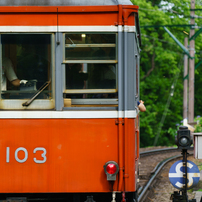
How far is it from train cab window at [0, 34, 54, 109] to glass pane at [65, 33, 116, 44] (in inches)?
9.0

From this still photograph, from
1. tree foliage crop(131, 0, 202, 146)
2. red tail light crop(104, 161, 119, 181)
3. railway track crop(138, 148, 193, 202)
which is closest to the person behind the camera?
red tail light crop(104, 161, 119, 181)

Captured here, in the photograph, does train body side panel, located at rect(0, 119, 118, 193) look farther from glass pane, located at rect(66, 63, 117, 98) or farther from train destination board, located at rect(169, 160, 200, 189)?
train destination board, located at rect(169, 160, 200, 189)

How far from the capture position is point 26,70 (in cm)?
450

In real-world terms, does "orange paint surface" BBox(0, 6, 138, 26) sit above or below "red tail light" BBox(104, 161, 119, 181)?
above

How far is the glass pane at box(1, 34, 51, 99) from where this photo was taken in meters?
4.48

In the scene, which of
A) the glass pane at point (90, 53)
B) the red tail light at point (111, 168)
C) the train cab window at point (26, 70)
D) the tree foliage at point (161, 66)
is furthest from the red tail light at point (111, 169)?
the tree foliage at point (161, 66)

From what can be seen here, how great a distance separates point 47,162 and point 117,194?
99 centimetres

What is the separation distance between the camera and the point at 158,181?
9844 mm

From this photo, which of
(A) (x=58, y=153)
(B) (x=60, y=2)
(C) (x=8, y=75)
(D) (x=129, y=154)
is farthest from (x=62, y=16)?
(D) (x=129, y=154)

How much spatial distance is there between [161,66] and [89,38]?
2571 cm

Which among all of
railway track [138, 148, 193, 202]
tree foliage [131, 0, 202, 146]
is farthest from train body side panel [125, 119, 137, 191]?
tree foliage [131, 0, 202, 146]

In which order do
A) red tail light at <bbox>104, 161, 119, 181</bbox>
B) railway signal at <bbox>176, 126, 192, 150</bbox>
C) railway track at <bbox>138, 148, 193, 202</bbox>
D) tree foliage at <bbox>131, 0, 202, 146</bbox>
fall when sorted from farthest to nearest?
tree foliage at <bbox>131, 0, 202, 146</bbox> < railway track at <bbox>138, 148, 193, 202</bbox> < railway signal at <bbox>176, 126, 192, 150</bbox> < red tail light at <bbox>104, 161, 119, 181</bbox>

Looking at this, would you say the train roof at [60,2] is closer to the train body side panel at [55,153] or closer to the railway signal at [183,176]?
the train body side panel at [55,153]

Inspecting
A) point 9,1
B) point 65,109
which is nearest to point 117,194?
point 65,109
